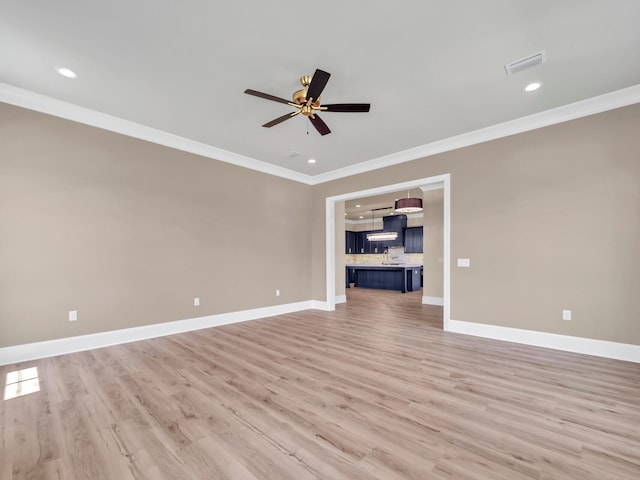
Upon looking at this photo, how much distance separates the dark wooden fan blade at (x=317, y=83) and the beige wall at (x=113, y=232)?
9.53ft

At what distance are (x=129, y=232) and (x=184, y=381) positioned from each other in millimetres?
2392

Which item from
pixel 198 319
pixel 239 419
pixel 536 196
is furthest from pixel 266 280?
pixel 536 196

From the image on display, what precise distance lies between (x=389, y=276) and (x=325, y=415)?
7.85 m

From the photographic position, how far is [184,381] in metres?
2.66

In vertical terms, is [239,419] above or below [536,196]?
below

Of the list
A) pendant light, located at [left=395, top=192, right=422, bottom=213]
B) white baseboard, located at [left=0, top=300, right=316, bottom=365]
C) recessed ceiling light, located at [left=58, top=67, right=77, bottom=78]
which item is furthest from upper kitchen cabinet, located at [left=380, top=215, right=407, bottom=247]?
recessed ceiling light, located at [left=58, top=67, right=77, bottom=78]

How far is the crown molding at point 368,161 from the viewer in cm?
321

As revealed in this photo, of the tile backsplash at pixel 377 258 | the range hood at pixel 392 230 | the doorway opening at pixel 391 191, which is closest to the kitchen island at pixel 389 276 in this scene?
the tile backsplash at pixel 377 258

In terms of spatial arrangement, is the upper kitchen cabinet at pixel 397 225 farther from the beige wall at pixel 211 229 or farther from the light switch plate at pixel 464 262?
the light switch plate at pixel 464 262

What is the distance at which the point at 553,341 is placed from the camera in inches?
141

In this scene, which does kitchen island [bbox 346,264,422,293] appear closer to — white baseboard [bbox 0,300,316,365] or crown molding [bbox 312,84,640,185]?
crown molding [bbox 312,84,640,185]

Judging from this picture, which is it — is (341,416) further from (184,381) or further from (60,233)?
(60,233)

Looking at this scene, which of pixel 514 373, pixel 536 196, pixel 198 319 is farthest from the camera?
pixel 198 319

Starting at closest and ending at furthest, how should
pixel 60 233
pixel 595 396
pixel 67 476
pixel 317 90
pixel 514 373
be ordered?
pixel 67 476, pixel 595 396, pixel 317 90, pixel 514 373, pixel 60 233
